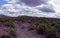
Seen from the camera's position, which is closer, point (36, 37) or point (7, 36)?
point (7, 36)

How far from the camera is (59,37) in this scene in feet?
80.9

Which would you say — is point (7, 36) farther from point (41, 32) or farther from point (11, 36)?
point (41, 32)

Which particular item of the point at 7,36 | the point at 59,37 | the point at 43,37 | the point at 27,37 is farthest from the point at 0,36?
the point at 59,37

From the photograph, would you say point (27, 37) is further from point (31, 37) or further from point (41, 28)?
point (41, 28)

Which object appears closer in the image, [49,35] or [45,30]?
[49,35]

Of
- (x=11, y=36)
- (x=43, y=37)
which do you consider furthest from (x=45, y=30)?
(x=11, y=36)

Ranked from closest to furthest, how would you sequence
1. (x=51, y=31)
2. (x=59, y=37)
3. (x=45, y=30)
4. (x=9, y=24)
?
(x=59, y=37), (x=51, y=31), (x=45, y=30), (x=9, y=24)

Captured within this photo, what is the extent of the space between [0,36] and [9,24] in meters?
11.1

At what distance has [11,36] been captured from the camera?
23531mm

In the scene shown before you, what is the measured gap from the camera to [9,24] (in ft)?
111

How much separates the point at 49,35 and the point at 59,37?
55.8 inches

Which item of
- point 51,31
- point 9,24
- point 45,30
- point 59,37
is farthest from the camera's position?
point 9,24

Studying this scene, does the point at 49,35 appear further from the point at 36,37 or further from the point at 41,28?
the point at 41,28

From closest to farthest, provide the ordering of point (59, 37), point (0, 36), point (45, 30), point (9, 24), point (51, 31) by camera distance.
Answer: point (0, 36) → point (59, 37) → point (51, 31) → point (45, 30) → point (9, 24)
